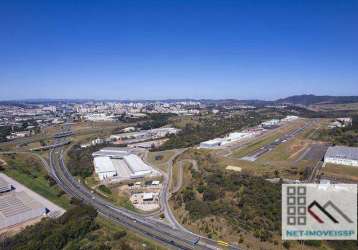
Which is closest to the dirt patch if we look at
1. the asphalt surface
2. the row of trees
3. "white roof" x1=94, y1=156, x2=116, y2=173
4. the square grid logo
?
"white roof" x1=94, y1=156, x2=116, y2=173

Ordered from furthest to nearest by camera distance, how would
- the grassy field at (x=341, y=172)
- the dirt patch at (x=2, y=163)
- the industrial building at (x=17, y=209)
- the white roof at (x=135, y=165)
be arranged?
the dirt patch at (x=2, y=163)
the white roof at (x=135, y=165)
the grassy field at (x=341, y=172)
the industrial building at (x=17, y=209)

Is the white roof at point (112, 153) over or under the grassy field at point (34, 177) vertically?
over

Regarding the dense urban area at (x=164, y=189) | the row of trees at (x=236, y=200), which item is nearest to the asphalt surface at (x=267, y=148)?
the dense urban area at (x=164, y=189)

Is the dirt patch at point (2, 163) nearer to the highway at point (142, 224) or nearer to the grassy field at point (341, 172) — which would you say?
the highway at point (142, 224)

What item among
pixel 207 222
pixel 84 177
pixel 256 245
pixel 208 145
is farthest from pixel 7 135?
pixel 256 245

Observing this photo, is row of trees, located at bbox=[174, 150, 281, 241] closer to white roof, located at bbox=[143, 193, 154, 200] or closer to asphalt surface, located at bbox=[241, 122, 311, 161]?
white roof, located at bbox=[143, 193, 154, 200]

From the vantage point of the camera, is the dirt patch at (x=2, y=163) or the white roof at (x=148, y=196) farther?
the dirt patch at (x=2, y=163)
